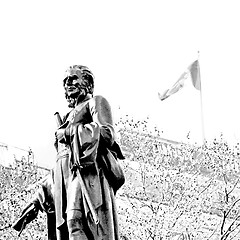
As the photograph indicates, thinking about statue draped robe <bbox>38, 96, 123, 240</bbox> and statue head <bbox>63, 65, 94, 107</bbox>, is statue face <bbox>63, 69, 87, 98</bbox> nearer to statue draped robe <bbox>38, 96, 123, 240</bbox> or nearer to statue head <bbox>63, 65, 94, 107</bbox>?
statue head <bbox>63, 65, 94, 107</bbox>

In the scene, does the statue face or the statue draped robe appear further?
the statue face

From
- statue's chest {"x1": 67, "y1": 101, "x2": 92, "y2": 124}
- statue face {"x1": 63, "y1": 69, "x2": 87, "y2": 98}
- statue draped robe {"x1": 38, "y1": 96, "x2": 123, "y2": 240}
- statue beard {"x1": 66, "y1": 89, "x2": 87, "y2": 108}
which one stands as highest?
statue face {"x1": 63, "y1": 69, "x2": 87, "y2": 98}

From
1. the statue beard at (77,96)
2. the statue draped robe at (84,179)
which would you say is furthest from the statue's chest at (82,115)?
the statue beard at (77,96)

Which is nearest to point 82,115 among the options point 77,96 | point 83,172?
point 77,96

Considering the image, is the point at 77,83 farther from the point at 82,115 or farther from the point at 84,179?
the point at 84,179

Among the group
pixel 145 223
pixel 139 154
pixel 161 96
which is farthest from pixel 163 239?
pixel 161 96

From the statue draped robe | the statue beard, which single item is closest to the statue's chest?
the statue draped robe

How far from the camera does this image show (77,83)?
7781mm

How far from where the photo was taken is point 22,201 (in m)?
23.7

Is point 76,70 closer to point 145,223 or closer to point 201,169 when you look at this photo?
point 145,223

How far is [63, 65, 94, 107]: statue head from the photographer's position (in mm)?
7785

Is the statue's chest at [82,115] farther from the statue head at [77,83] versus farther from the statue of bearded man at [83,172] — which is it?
the statue head at [77,83]

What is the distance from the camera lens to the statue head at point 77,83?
7785mm

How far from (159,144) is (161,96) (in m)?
8.38
